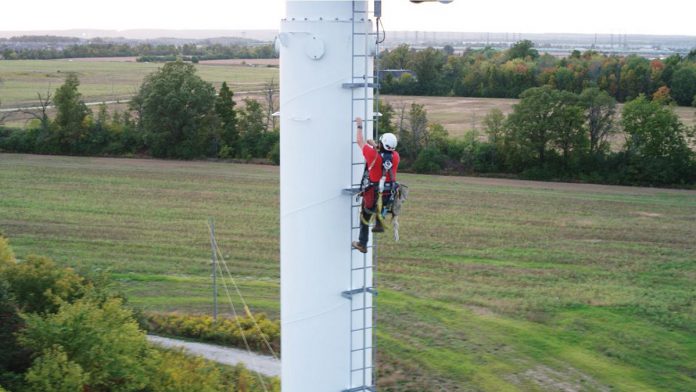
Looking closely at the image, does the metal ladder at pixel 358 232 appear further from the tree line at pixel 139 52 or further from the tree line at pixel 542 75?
the tree line at pixel 139 52

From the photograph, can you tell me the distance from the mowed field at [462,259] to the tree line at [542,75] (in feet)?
71.3

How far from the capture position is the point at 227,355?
22.6 meters

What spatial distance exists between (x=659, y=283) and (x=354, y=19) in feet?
90.6

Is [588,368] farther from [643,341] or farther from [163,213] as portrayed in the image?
[163,213]

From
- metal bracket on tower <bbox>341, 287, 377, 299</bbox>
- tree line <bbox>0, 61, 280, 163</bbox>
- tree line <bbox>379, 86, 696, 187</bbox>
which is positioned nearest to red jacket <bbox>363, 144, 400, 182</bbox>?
metal bracket on tower <bbox>341, 287, 377, 299</bbox>

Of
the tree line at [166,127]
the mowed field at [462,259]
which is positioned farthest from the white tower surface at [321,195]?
the tree line at [166,127]

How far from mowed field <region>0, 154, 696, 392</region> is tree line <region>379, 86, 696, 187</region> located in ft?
7.49

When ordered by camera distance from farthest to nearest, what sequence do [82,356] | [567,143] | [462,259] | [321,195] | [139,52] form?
[139,52] < [567,143] < [462,259] < [82,356] < [321,195]

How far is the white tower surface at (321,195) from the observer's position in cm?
788

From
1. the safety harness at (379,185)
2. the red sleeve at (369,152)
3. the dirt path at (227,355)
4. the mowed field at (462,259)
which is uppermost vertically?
the red sleeve at (369,152)

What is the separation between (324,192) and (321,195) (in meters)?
0.04

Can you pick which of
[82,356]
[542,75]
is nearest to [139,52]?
[542,75]

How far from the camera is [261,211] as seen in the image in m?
46.3

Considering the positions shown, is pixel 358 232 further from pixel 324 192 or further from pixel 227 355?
pixel 227 355
